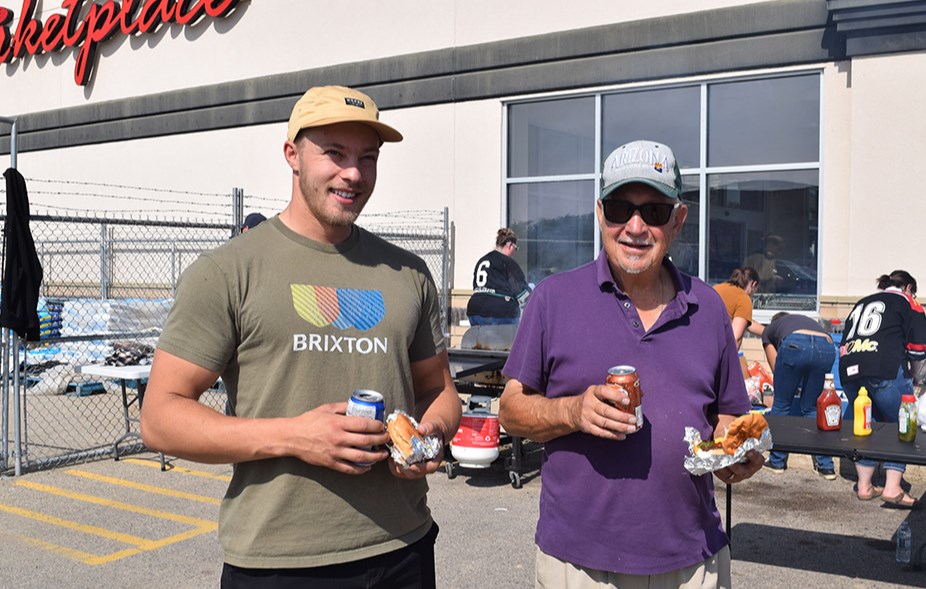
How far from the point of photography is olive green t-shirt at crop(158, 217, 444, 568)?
7.66 feet

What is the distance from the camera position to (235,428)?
2273 mm

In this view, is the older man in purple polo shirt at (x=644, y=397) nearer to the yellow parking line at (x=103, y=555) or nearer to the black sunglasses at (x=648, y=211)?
the black sunglasses at (x=648, y=211)

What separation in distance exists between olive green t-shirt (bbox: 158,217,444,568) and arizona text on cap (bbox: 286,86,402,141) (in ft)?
1.02

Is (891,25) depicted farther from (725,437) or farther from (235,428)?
(235,428)

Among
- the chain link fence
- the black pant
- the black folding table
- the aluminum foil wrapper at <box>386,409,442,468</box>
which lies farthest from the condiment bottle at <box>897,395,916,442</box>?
the chain link fence

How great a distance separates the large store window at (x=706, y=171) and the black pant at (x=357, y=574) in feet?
31.5

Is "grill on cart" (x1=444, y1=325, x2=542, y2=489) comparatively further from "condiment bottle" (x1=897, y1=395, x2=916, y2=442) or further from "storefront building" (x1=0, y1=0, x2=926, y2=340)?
"storefront building" (x1=0, y1=0, x2=926, y2=340)

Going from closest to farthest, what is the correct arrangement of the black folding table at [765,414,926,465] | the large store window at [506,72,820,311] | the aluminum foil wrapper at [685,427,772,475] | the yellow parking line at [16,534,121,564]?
the aluminum foil wrapper at [685,427,772,475]
the black folding table at [765,414,926,465]
the yellow parking line at [16,534,121,564]
the large store window at [506,72,820,311]

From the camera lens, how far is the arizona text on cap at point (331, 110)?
7.88 ft

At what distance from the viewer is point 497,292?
412 inches

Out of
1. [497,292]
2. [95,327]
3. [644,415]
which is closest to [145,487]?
[497,292]

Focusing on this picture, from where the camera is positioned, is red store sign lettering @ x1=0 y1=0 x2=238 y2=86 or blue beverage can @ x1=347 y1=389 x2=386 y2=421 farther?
red store sign lettering @ x1=0 y1=0 x2=238 y2=86

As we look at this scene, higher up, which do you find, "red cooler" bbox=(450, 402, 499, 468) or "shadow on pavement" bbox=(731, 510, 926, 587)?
Answer: "red cooler" bbox=(450, 402, 499, 468)

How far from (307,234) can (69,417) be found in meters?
10.1
